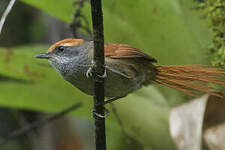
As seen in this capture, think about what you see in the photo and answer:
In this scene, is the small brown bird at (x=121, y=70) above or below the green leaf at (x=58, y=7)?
below

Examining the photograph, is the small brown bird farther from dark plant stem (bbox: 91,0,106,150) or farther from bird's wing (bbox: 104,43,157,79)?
dark plant stem (bbox: 91,0,106,150)

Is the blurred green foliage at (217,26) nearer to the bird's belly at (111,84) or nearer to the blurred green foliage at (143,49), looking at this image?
the blurred green foliage at (143,49)

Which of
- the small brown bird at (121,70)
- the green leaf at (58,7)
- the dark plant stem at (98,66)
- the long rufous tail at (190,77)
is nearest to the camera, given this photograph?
the dark plant stem at (98,66)

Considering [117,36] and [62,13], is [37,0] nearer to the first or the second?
[62,13]

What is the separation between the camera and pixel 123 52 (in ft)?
6.65

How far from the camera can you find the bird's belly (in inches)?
78.1

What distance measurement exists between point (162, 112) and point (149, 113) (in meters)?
0.08

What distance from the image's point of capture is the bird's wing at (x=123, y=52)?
2.01m

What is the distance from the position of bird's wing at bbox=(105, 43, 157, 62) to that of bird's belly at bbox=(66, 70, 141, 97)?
10 centimetres

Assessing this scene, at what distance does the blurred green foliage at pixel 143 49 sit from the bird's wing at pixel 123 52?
0.67 feet

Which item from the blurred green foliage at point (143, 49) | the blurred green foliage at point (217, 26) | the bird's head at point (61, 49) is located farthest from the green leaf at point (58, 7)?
the blurred green foliage at point (217, 26)

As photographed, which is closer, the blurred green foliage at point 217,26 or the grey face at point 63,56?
the blurred green foliage at point 217,26

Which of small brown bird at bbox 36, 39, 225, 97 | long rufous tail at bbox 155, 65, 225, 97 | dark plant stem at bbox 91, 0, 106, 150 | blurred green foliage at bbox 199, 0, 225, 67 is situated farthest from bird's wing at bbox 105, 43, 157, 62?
dark plant stem at bbox 91, 0, 106, 150

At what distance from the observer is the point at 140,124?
2.24 m
